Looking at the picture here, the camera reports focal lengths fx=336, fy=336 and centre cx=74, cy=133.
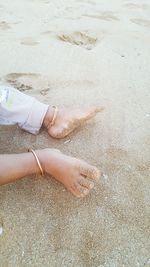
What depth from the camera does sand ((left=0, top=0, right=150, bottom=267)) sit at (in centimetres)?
102

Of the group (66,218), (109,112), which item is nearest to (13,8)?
(109,112)

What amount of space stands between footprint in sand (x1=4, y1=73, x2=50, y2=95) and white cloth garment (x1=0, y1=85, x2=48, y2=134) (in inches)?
12.8

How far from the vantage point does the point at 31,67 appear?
6.47 feet

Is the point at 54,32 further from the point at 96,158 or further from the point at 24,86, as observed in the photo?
the point at 96,158

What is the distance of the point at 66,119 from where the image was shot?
142cm

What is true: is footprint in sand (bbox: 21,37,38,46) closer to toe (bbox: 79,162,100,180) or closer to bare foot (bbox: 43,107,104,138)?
bare foot (bbox: 43,107,104,138)

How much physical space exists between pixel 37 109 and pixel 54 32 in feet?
4.06

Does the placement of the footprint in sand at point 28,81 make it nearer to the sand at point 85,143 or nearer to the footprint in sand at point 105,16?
the sand at point 85,143

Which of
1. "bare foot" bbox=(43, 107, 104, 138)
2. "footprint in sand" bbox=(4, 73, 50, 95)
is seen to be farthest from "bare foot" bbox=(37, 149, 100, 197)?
"footprint in sand" bbox=(4, 73, 50, 95)

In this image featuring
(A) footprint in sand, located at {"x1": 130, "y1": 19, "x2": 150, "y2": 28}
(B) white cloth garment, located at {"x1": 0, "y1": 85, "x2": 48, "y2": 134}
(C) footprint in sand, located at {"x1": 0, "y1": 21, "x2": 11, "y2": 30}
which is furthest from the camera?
(A) footprint in sand, located at {"x1": 130, "y1": 19, "x2": 150, "y2": 28}

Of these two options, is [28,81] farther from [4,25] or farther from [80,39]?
[4,25]

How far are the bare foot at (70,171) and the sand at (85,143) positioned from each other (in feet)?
0.13

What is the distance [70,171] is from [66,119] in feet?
1.07

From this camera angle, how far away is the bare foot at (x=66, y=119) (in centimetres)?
140
